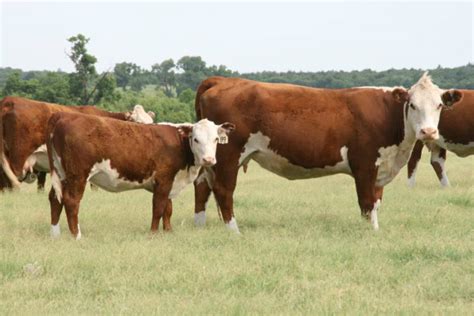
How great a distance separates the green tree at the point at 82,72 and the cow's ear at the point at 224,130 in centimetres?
3419

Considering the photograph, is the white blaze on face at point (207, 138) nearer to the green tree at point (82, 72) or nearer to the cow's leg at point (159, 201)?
the cow's leg at point (159, 201)

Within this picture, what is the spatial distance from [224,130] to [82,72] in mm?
36918

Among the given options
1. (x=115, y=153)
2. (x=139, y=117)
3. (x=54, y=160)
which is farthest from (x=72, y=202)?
(x=139, y=117)

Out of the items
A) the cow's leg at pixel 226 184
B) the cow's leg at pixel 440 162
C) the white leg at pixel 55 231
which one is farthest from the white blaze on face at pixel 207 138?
the cow's leg at pixel 440 162

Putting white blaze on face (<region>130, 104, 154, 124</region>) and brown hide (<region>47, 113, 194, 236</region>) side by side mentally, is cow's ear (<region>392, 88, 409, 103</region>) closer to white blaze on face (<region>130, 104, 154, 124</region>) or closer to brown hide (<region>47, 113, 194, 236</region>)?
brown hide (<region>47, 113, 194, 236</region>)

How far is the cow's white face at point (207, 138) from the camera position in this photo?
8594 millimetres

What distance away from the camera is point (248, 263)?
6734 millimetres

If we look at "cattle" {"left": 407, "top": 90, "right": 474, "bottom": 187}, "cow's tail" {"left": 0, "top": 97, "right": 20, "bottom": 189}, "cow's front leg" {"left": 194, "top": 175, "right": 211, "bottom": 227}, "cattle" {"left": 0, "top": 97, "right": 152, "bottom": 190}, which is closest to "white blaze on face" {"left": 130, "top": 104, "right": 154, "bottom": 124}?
"cattle" {"left": 0, "top": 97, "right": 152, "bottom": 190}

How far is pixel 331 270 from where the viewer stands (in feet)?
21.4

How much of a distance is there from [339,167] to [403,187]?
16.9ft

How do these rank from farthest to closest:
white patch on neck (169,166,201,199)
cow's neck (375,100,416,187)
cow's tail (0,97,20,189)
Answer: cow's tail (0,97,20,189) < cow's neck (375,100,416,187) < white patch on neck (169,166,201,199)

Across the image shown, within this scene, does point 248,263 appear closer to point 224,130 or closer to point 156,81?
point 224,130

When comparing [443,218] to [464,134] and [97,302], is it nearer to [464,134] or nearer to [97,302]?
[464,134]

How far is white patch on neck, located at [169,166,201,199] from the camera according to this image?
888 cm
